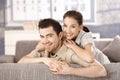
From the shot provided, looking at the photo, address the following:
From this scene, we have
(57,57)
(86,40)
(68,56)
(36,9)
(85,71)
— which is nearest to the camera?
(85,71)

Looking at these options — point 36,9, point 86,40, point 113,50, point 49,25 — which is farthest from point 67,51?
point 36,9

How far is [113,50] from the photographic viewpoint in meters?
3.47

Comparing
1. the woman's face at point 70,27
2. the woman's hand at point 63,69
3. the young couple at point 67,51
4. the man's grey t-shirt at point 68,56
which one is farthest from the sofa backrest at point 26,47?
the woman's hand at point 63,69

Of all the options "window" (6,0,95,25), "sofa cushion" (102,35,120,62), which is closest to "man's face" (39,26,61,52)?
"sofa cushion" (102,35,120,62)

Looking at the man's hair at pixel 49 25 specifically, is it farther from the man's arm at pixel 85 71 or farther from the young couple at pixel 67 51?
the man's arm at pixel 85 71

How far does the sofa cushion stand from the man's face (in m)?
1.82

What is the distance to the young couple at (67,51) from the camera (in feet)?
4.33

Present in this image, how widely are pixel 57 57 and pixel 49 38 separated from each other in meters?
0.15

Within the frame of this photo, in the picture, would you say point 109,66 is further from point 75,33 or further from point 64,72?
point 75,33

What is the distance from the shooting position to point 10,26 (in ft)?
18.4

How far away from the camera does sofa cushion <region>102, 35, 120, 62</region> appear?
3.44 meters

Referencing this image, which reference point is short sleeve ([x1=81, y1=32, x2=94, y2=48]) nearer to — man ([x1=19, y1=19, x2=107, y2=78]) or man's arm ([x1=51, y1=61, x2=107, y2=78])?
man ([x1=19, y1=19, x2=107, y2=78])

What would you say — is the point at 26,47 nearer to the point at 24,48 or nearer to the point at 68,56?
the point at 24,48

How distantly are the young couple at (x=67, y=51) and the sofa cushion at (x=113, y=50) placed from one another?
1151 millimetres
